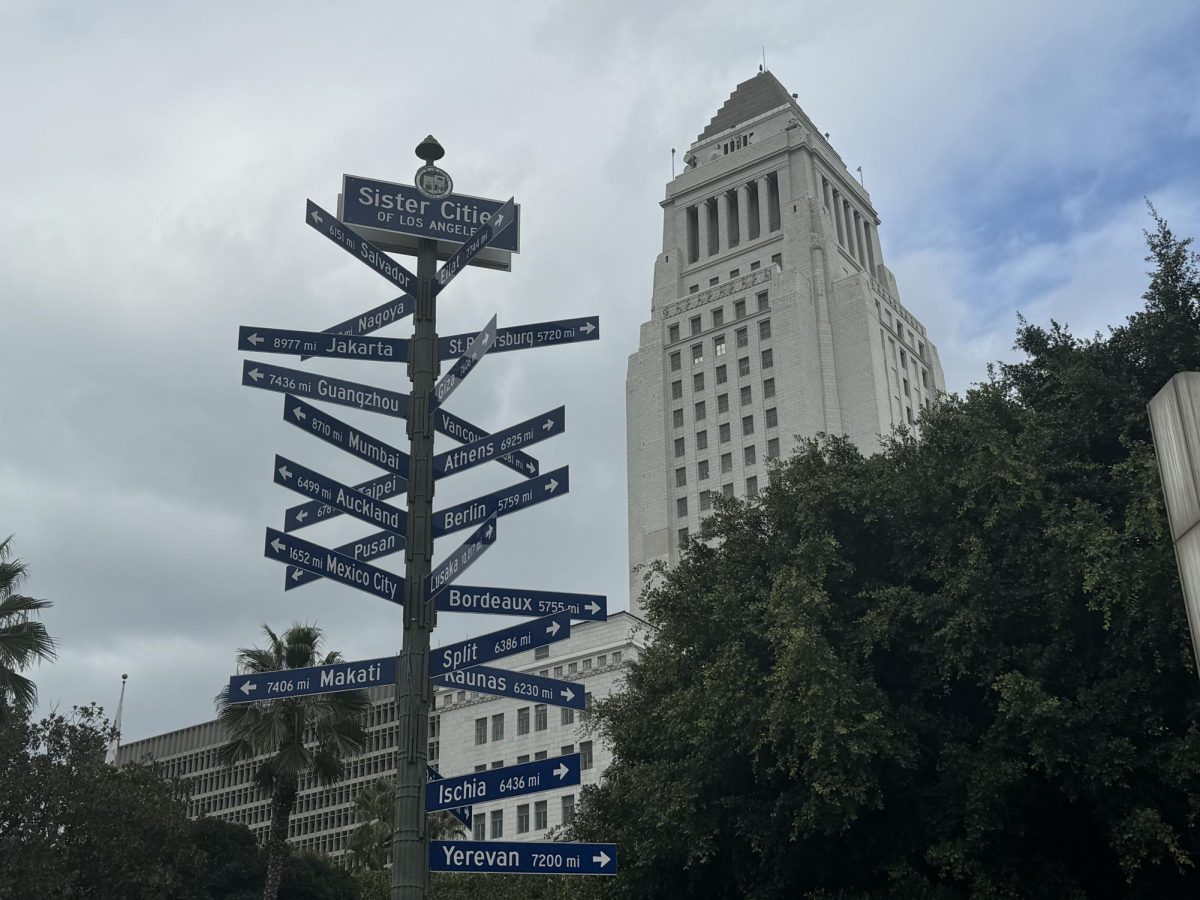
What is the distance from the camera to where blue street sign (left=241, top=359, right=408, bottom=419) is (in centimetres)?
1187

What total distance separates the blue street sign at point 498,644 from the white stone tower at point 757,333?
220 feet

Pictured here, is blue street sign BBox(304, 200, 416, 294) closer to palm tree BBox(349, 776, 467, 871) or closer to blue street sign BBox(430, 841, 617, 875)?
blue street sign BBox(430, 841, 617, 875)

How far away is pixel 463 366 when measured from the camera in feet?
39.3

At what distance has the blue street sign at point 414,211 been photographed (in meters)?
12.6

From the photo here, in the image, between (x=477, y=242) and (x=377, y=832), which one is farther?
(x=377, y=832)

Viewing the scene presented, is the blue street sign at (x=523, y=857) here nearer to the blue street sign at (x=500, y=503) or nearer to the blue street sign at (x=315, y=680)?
the blue street sign at (x=315, y=680)

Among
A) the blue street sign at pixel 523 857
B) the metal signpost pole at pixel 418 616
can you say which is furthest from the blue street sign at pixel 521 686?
the blue street sign at pixel 523 857

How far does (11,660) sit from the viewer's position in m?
26.7

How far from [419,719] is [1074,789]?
13644mm

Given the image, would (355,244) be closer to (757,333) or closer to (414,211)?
(414,211)

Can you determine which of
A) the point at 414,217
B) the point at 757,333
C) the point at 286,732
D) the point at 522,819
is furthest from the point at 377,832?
the point at 757,333

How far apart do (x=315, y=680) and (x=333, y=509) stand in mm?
1716

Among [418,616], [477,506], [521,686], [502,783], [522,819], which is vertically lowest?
[502,783]

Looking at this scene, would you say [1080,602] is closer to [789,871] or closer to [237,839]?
[789,871]
